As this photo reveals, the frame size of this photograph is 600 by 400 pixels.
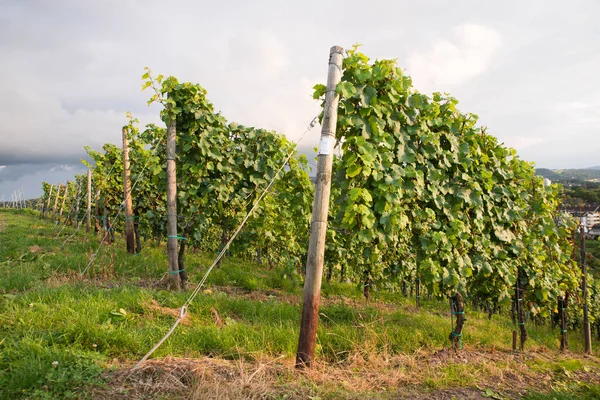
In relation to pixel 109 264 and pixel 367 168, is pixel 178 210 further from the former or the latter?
pixel 367 168

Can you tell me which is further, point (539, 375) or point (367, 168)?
point (539, 375)

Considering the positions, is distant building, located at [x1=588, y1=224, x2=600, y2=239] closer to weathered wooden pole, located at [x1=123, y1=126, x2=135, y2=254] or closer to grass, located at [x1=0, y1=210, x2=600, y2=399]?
grass, located at [x1=0, y1=210, x2=600, y2=399]

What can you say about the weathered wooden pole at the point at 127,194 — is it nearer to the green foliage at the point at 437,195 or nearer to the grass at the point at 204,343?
the grass at the point at 204,343

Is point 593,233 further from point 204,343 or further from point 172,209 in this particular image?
point 204,343

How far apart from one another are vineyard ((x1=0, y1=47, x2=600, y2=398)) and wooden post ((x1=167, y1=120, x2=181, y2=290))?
0.03 meters

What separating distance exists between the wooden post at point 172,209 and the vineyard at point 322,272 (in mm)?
35

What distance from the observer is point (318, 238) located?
10.5ft

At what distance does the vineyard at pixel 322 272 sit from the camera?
3.07 meters

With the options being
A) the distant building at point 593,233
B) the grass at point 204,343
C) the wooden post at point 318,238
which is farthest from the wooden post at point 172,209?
the distant building at point 593,233

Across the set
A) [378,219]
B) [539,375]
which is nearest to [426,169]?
[378,219]

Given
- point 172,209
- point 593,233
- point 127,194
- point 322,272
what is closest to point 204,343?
point 322,272

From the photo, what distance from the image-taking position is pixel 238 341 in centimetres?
378

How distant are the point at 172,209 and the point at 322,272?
289 cm

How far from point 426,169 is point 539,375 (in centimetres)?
303
